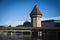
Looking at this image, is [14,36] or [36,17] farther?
[36,17]

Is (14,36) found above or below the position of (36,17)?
below

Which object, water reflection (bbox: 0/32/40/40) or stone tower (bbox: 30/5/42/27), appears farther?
stone tower (bbox: 30/5/42/27)

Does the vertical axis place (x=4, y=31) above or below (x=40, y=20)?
below

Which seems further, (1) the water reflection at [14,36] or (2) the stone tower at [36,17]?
(2) the stone tower at [36,17]

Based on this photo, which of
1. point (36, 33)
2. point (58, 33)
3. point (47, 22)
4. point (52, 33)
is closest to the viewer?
point (58, 33)

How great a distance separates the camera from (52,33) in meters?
10.1

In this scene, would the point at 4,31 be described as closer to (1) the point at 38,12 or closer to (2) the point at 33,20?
(2) the point at 33,20

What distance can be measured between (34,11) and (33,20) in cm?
127

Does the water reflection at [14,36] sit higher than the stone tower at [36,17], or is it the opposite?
the stone tower at [36,17]

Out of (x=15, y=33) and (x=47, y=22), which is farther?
(x=47, y=22)

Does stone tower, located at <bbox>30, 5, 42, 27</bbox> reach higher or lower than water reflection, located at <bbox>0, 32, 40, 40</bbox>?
higher

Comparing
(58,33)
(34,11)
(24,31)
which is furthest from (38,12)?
(58,33)

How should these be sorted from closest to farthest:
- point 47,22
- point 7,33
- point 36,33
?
point 36,33
point 7,33
point 47,22

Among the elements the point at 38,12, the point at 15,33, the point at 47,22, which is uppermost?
the point at 38,12
